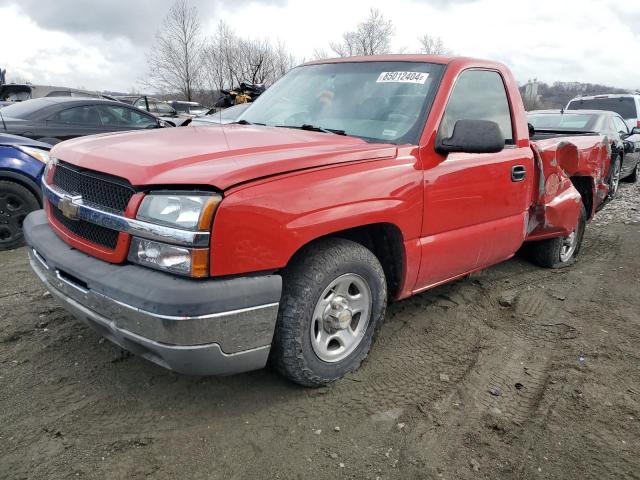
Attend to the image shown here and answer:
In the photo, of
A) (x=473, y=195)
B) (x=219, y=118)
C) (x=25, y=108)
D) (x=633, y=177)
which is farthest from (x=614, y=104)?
(x=25, y=108)

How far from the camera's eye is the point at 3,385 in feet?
8.99

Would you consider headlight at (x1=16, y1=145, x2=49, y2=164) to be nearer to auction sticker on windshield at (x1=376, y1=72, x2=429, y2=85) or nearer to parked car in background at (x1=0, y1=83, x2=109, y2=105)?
auction sticker on windshield at (x1=376, y1=72, x2=429, y2=85)

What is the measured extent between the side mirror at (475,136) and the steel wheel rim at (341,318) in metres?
0.99

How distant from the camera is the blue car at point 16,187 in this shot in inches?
201

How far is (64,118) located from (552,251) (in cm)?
692

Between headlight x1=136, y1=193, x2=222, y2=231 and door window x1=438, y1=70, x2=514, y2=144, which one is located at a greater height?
door window x1=438, y1=70, x2=514, y2=144

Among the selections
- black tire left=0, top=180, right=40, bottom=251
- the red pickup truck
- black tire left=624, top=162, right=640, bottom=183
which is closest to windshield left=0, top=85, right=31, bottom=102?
black tire left=0, top=180, right=40, bottom=251

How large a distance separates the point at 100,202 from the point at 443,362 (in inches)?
86.0

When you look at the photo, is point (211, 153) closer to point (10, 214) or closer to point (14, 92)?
point (10, 214)

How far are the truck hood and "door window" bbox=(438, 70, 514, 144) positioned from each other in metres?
0.68

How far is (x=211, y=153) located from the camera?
8.24ft

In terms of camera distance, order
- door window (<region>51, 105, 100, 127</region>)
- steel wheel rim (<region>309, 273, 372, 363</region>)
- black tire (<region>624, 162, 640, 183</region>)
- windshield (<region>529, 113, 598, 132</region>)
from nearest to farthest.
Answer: steel wheel rim (<region>309, 273, 372, 363</region>), door window (<region>51, 105, 100, 127</region>), windshield (<region>529, 113, 598, 132</region>), black tire (<region>624, 162, 640, 183</region>)

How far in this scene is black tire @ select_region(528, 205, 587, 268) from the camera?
5.00 m

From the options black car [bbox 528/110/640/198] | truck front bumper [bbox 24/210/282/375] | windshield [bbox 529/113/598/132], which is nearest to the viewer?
truck front bumper [bbox 24/210/282/375]
